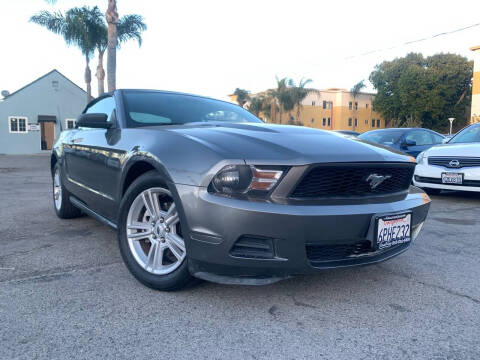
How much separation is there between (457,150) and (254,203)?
5.32 metres

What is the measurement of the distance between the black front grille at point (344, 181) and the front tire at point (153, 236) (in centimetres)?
81

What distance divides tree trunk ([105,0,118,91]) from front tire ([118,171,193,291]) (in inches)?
493

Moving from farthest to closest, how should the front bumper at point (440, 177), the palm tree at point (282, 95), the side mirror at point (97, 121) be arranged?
1. the palm tree at point (282, 95)
2. the front bumper at point (440, 177)
3. the side mirror at point (97, 121)

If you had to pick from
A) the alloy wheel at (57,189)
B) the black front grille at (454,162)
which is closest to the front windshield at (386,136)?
the black front grille at (454,162)

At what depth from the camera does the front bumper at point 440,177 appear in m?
5.91

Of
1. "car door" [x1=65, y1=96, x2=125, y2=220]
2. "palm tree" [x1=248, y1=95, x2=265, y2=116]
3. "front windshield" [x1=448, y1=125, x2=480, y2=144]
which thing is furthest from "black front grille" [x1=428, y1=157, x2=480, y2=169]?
"palm tree" [x1=248, y1=95, x2=265, y2=116]

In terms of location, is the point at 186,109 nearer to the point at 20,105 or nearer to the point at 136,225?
the point at 136,225

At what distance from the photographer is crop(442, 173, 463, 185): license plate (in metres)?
6.07

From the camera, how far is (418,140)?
9.20m

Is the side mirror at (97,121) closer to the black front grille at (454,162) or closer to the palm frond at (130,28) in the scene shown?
the black front grille at (454,162)

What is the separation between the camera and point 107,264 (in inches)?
122

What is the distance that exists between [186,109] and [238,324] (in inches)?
80.9

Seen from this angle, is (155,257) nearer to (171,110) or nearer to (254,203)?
(254,203)

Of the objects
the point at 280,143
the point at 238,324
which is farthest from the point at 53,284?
the point at 280,143
